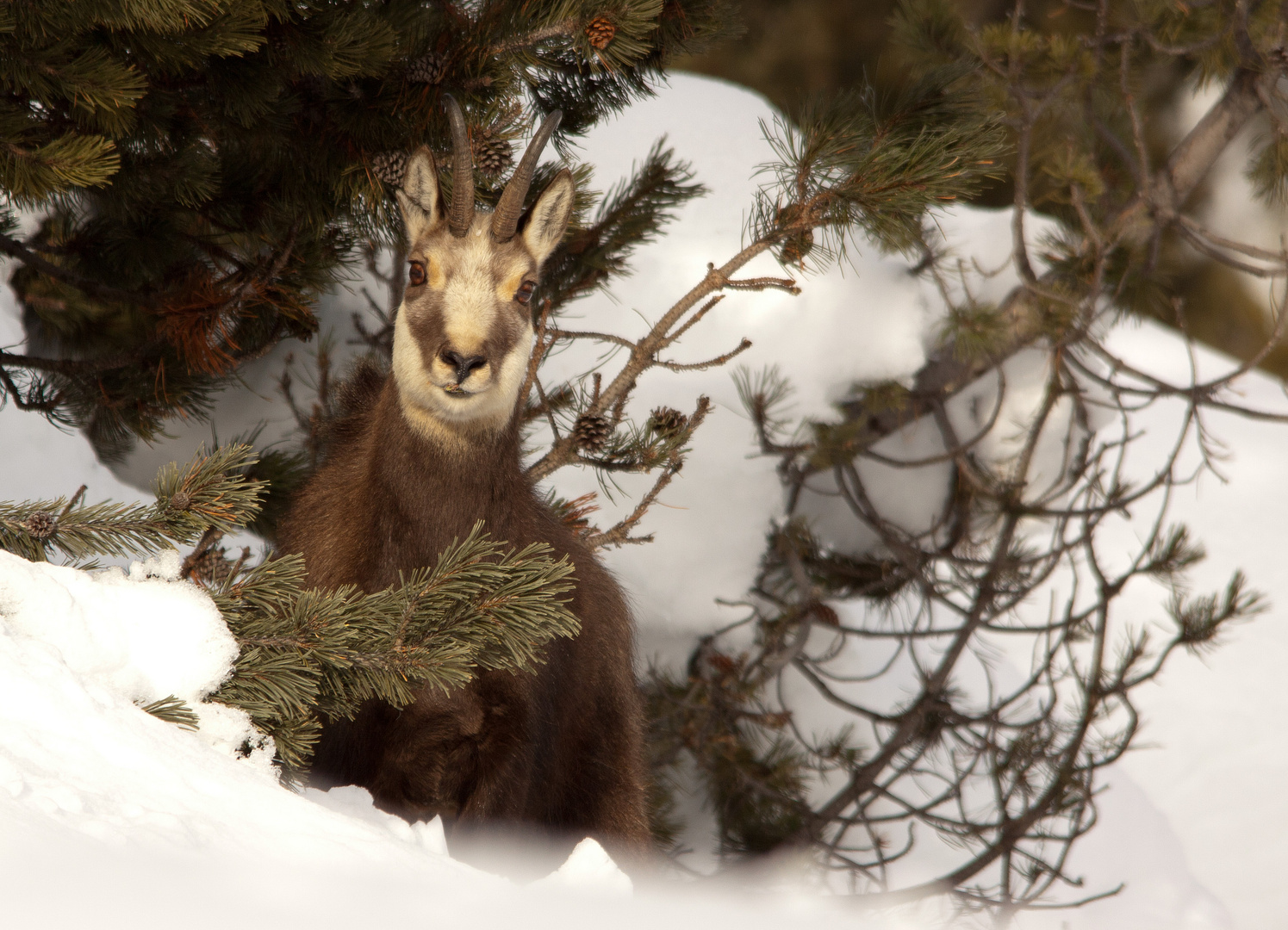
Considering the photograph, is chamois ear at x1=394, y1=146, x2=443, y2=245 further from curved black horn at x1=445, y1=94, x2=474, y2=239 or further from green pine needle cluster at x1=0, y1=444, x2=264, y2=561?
green pine needle cluster at x1=0, y1=444, x2=264, y2=561

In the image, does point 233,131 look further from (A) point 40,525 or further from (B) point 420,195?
(A) point 40,525

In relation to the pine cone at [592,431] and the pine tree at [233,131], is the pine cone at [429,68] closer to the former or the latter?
the pine tree at [233,131]

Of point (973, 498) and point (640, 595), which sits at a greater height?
point (973, 498)

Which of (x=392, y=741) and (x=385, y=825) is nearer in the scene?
(x=385, y=825)

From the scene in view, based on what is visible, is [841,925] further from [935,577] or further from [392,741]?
[935,577]

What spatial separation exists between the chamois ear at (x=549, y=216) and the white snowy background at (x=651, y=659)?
39.5 inches

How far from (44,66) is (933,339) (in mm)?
3744

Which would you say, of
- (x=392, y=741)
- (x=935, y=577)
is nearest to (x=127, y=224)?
(x=392, y=741)

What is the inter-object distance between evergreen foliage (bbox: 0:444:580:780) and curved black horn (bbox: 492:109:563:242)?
49.3 inches

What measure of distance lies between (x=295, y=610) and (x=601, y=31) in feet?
5.19

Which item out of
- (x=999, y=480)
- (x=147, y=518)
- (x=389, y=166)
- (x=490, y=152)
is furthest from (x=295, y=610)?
(x=999, y=480)

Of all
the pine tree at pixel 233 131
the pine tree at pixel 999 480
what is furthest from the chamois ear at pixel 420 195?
the pine tree at pixel 999 480

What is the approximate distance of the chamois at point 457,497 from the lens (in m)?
2.97

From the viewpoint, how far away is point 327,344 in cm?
446
